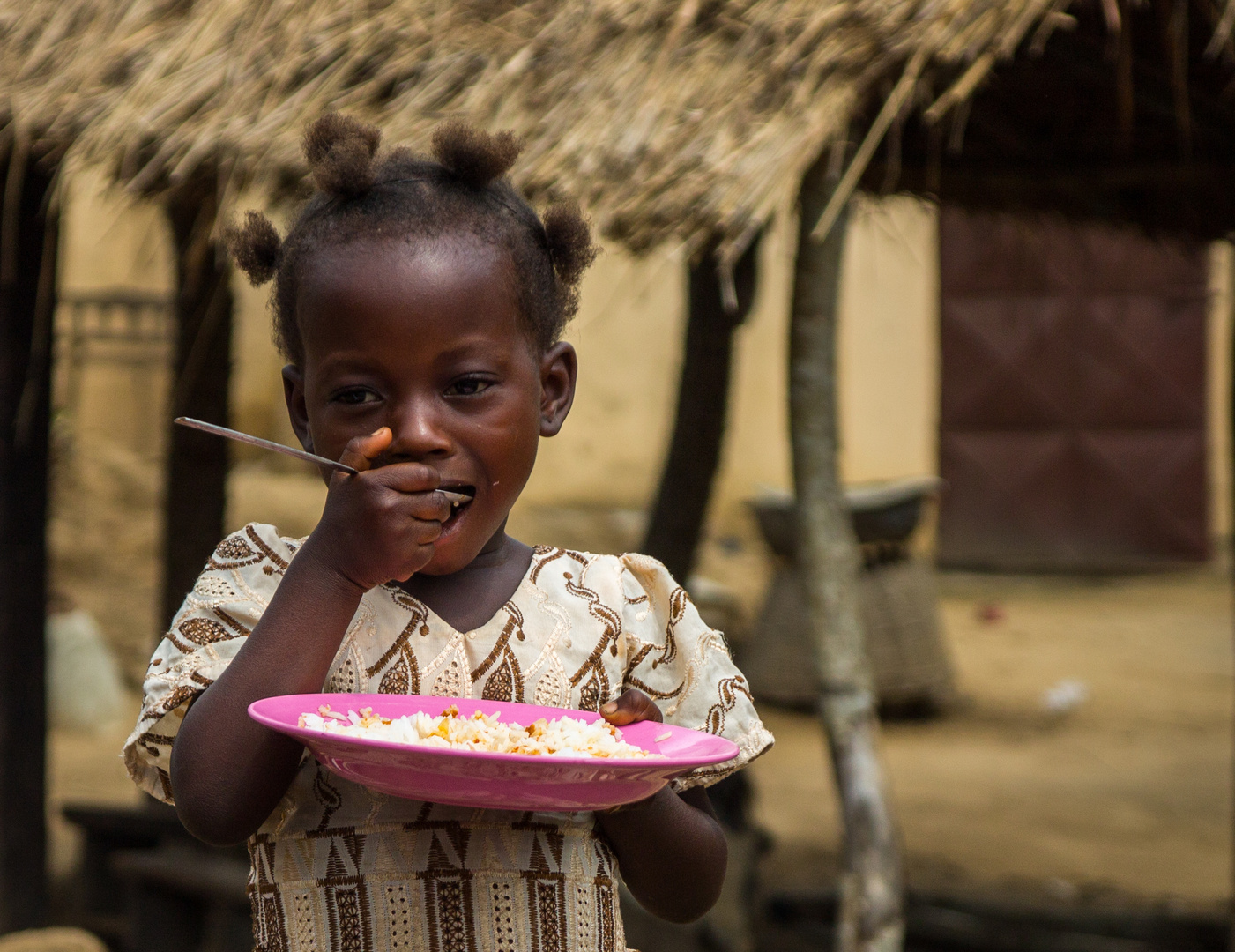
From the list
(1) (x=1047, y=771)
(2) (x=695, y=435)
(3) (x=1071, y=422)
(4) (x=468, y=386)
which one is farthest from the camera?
(3) (x=1071, y=422)

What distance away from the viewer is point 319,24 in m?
2.80

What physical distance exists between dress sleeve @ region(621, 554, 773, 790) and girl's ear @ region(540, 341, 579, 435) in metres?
0.16

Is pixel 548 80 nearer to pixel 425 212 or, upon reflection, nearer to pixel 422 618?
pixel 425 212

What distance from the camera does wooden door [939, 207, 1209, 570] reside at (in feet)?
34.0

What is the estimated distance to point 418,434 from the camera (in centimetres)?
117

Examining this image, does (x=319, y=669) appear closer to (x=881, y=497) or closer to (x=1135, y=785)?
(x=1135, y=785)

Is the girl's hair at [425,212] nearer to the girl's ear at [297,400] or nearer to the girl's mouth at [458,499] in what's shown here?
the girl's ear at [297,400]

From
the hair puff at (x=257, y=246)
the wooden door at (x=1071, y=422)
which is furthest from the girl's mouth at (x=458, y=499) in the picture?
the wooden door at (x=1071, y=422)

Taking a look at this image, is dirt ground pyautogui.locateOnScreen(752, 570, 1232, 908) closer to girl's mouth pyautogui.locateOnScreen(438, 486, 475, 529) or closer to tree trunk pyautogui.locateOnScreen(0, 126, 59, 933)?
tree trunk pyautogui.locateOnScreen(0, 126, 59, 933)

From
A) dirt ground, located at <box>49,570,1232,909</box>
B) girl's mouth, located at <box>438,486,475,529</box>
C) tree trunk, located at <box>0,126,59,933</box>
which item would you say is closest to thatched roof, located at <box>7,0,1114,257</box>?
tree trunk, located at <box>0,126,59,933</box>

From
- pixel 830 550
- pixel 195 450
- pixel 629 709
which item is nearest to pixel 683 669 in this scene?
pixel 629 709

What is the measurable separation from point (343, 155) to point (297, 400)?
0.80 feet

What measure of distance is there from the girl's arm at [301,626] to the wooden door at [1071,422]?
9.62m

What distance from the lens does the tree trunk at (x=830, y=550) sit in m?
2.78
